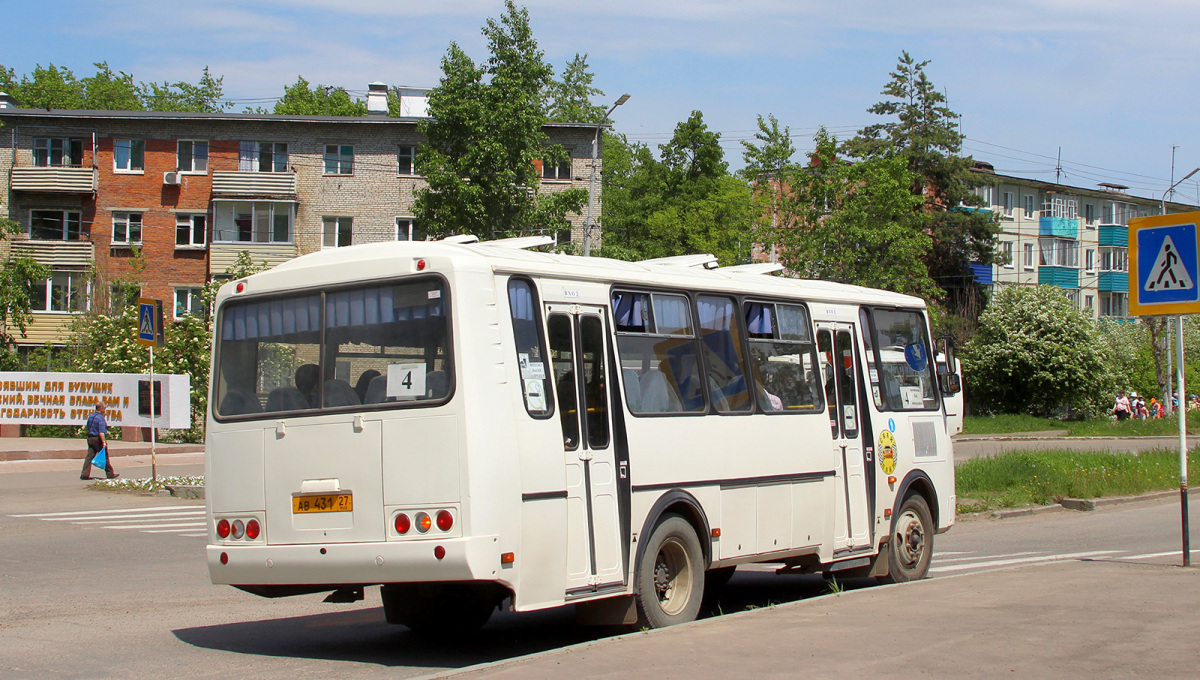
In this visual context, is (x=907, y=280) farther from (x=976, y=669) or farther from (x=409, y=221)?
(x=976, y=669)

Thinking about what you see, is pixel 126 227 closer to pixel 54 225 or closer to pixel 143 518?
pixel 54 225

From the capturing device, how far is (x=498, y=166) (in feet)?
155

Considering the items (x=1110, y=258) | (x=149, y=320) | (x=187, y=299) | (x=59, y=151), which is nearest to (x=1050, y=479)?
(x=149, y=320)

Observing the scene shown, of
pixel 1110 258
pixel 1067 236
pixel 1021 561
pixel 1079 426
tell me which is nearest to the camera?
pixel 1021 561

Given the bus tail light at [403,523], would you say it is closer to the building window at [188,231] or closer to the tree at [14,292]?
the tree at [14,292]

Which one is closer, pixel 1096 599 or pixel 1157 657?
pixel 1157 657

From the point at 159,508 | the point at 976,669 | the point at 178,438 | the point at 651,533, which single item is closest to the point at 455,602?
the point at 651,533

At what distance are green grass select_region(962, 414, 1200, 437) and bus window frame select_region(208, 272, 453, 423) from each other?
42506 millimetres

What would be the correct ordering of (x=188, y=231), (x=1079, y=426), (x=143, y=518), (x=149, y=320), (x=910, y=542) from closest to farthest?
1. (x=910, y=542)
2. (x=143, y=518)
3. (x=149, y=320)
4. (x=1079, y=426)
5. (x=188, y=231)

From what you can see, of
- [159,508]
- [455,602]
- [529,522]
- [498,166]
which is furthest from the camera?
[498,166]

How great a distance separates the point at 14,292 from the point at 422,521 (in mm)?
46032

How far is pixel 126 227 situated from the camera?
53594mm

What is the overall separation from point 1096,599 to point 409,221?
46.7m

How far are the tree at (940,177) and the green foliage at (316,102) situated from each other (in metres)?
33.1
